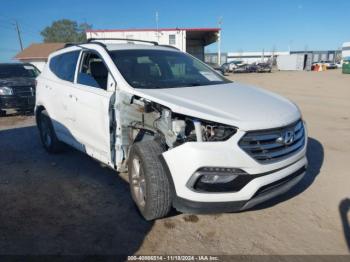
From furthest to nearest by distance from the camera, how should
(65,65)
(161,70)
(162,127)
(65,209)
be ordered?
(65,65)
(161,70)
(65,209)
(162,127)

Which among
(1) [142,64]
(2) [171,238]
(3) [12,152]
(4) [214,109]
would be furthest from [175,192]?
(3) [12,152]

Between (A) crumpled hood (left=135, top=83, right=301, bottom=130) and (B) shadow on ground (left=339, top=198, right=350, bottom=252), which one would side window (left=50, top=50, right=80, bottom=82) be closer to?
(A) crumpled hood (left=135, top=83, right=301, bottom=130)

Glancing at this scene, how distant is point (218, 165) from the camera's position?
275 cm

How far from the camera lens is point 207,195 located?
9.28ft

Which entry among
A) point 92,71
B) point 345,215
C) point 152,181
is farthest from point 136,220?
point 345,215

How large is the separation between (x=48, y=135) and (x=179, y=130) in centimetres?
369

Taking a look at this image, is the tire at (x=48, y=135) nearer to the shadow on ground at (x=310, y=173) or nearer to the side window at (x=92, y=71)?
the side window at (x=92, y=71)

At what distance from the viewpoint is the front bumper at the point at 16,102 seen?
9.84m

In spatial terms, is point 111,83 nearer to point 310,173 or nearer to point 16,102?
point 310,173

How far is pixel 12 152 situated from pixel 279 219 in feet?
16.7

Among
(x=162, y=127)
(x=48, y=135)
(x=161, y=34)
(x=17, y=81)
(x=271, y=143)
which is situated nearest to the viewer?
(x=271, y=143)

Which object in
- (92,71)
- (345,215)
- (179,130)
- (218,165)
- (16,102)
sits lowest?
(345,215)

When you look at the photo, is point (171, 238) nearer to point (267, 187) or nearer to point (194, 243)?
point (194, 243)

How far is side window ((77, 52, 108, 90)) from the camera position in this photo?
4086 millimetres
